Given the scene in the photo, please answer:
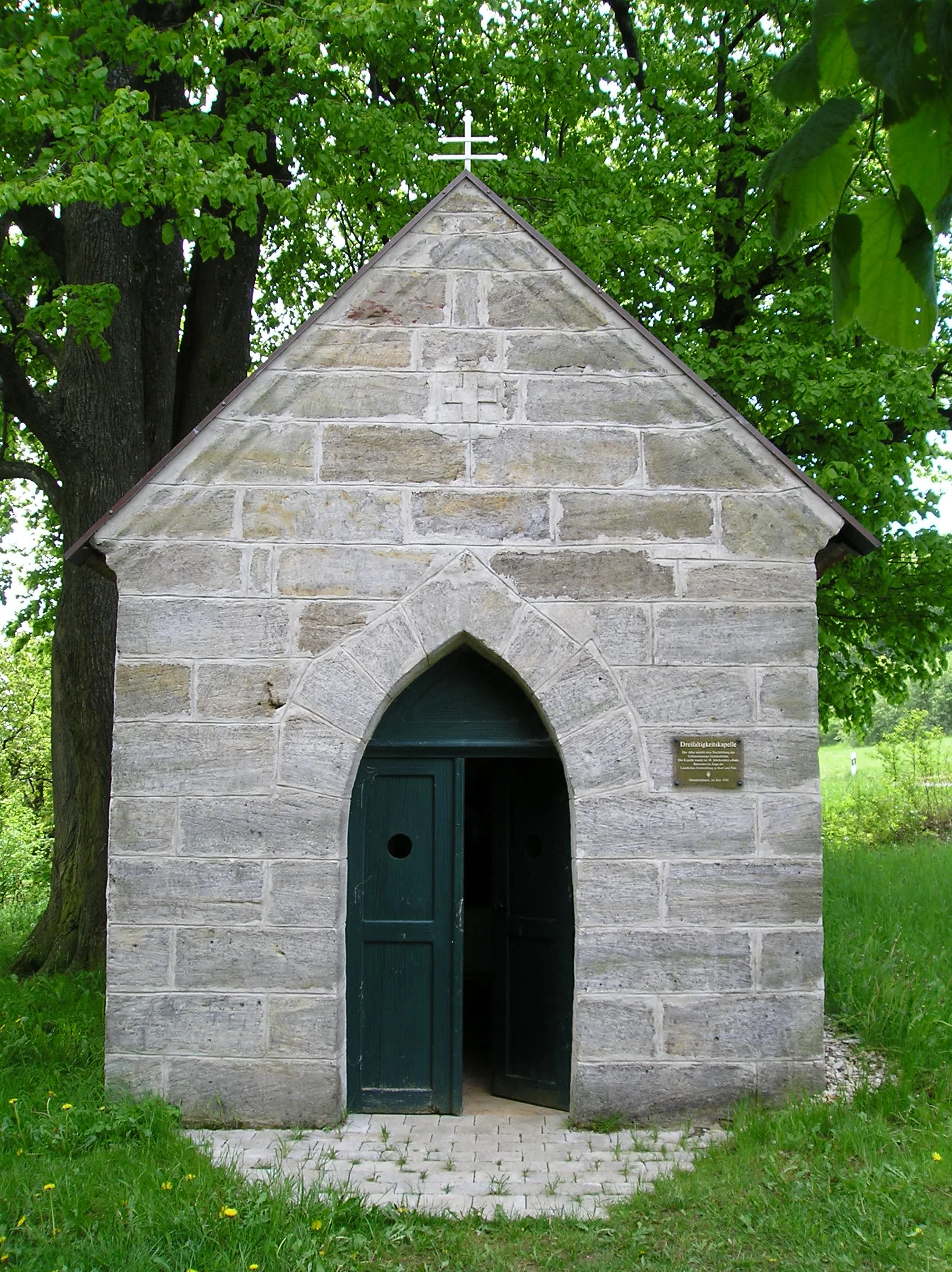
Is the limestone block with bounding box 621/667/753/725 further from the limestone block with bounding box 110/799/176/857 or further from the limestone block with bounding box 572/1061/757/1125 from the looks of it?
the limestone block with bounding box 110/799/176/857

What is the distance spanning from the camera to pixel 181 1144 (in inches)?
202

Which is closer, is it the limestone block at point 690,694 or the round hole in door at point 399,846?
the limestone block at point 690,694

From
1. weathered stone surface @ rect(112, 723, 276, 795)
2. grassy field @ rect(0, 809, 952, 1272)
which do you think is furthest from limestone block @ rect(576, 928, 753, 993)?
weathered stone surface @ rect(112, 723, 276, 795)

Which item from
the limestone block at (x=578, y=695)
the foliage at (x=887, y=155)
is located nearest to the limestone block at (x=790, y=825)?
the limestone block at (x=578, y=695)

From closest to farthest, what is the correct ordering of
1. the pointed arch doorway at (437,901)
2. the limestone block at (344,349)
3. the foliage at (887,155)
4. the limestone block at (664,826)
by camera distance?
the foliage at (887,155) → the limestone block at (664,826) → the limestone block at (344,349) → the pointed arch doorway at (437,901)

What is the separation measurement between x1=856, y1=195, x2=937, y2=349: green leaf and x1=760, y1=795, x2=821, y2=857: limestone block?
4.35m

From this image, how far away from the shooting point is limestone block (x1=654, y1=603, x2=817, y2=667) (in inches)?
229

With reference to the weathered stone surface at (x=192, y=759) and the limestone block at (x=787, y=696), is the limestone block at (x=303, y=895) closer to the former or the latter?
the weathered stone surface at (x=192, y=759)

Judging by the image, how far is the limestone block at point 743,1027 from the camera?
5625mm

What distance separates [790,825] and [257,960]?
2.81 metres

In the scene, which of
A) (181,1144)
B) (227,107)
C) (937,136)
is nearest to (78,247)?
(227,107)

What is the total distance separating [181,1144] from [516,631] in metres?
2.92

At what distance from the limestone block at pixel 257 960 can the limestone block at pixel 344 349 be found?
2966 mm

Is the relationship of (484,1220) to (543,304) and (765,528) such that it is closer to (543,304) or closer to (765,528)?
(765,528)
